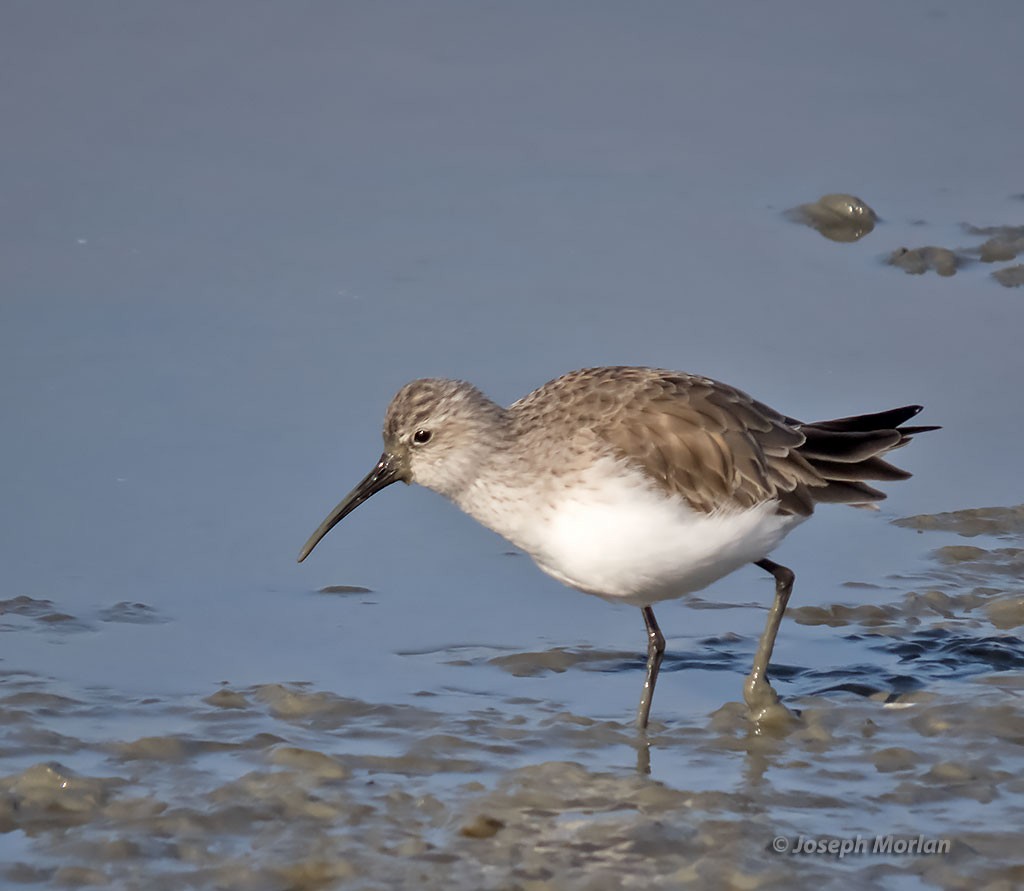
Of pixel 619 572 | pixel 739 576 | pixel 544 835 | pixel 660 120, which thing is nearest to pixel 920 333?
pixel 739 576

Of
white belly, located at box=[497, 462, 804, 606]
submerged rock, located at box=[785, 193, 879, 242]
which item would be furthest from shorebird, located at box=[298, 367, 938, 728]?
submerged rock, located at box=[785, 193, 879, 242]

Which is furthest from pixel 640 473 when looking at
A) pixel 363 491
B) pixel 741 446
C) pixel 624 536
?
pixel 363 491

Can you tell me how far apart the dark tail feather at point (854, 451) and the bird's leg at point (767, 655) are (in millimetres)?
382

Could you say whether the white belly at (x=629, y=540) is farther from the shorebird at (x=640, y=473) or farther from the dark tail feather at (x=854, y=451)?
the dark tail feather at (x=854, y=451)

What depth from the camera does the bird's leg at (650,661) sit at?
25.3 ft

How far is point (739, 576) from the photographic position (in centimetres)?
931

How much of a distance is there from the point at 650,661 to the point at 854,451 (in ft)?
4.43

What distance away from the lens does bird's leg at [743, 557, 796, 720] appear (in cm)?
779

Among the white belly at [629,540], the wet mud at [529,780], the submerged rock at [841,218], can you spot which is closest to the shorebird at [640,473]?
the white belly at [629,540]

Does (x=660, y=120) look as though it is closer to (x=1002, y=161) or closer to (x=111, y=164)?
(x=1002, y=161)

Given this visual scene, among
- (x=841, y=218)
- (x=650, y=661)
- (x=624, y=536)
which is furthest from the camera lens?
(x=841, y=218)

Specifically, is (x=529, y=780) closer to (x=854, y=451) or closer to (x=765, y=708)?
(x=765, y=708)

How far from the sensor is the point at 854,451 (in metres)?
8.29

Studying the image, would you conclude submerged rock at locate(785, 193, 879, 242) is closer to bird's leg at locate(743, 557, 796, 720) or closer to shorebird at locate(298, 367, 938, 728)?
shorebird at locate(298, 367, 938, 728)
